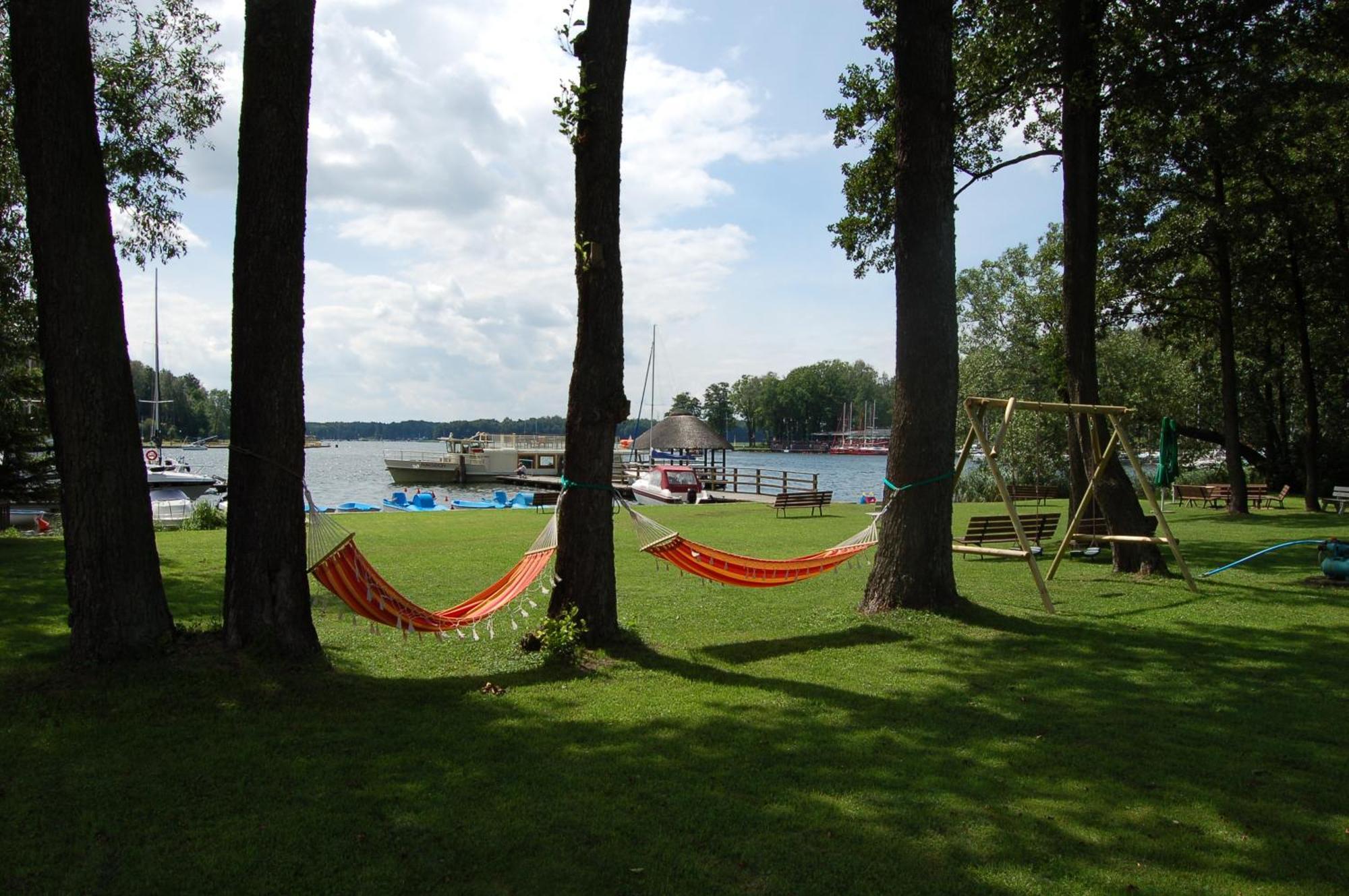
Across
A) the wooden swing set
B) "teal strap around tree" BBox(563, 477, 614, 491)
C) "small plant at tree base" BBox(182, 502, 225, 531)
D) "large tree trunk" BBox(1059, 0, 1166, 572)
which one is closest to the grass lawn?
the wooden swing set

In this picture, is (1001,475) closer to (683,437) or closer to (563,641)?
(563,641)

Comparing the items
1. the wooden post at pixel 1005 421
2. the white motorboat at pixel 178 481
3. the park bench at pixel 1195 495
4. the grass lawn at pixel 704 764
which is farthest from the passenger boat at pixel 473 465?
the grass lawn at pixel 704 764

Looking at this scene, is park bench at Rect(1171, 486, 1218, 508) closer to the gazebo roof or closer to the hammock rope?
the hammock rope

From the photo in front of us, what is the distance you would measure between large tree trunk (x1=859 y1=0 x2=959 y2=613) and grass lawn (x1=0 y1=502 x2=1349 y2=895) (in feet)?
1.95

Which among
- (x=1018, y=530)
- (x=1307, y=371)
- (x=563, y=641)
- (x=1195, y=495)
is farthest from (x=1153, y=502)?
(x=1195, y=495)

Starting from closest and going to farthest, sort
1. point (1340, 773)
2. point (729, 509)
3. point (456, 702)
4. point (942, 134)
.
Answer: point (1340, 773)
point (456, 702)
point (942, 134)
point (729, 509)

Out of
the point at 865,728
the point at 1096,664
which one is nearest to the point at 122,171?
the point at 865,728

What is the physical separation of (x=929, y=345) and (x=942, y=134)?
1.85m

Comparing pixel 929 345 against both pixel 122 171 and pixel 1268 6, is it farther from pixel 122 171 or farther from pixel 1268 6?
pixel 122 171

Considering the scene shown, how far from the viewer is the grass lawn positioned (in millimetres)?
3152

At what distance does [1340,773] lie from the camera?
4172 mm

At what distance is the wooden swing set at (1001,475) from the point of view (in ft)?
26.5

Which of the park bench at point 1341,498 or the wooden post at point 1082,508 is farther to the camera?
the park bench at point 1341,498

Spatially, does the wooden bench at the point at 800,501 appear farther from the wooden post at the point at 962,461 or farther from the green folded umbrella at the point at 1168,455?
the wooden post at the point at 962,461
